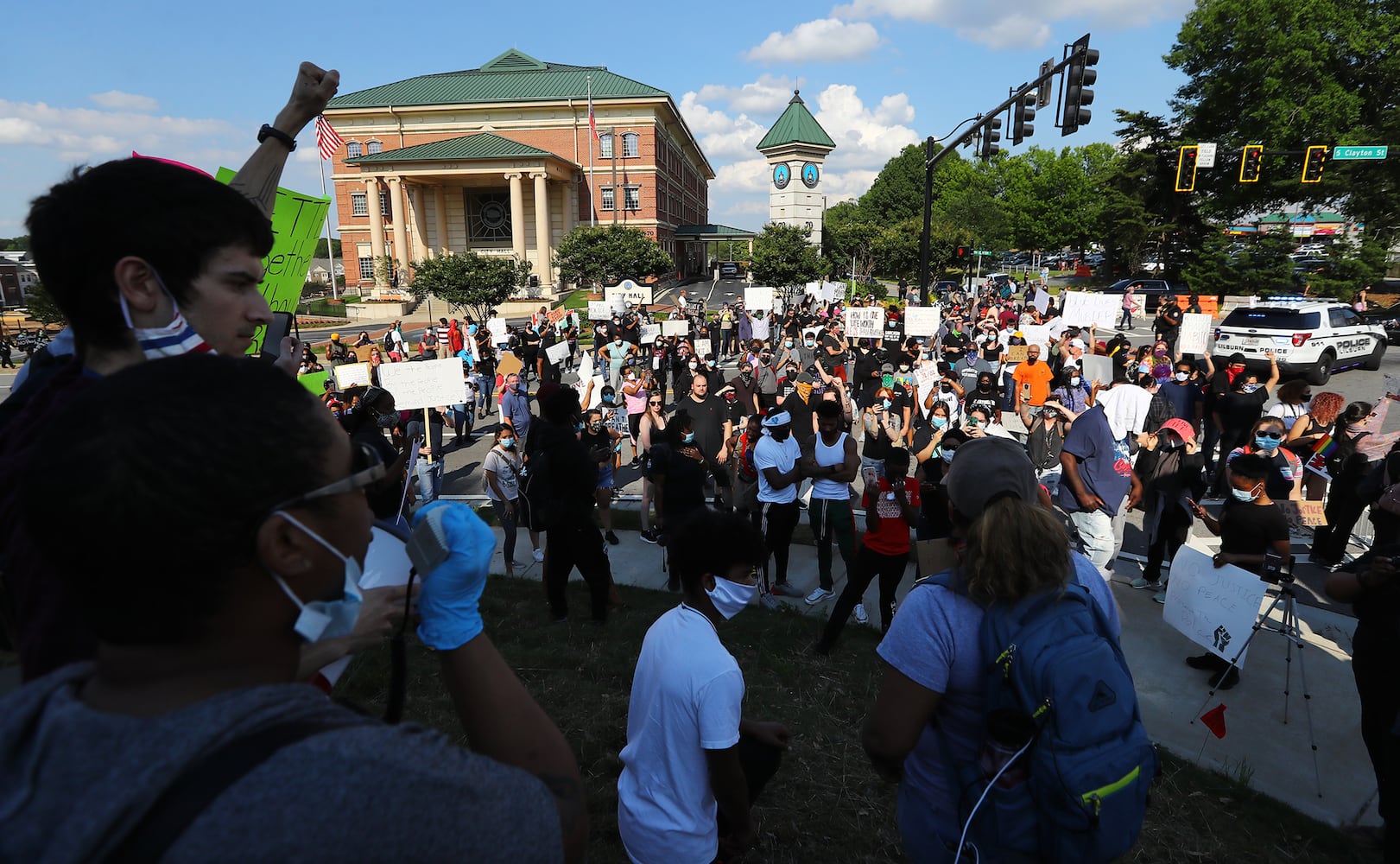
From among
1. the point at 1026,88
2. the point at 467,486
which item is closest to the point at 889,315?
the point at 1026,88

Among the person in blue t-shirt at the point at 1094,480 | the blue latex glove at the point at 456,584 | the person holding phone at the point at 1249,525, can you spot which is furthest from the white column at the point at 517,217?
the blue latex glove at the point at 456,584

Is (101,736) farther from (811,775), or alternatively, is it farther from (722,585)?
(811,775)

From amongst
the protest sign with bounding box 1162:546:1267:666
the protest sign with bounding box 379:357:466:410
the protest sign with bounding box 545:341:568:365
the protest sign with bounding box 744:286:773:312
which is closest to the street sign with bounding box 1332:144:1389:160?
the protest sign with bounding box 744:286:773:312

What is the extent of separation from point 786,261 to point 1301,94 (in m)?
26.6

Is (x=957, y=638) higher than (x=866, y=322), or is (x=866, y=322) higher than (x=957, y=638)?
(x=866, y=322)

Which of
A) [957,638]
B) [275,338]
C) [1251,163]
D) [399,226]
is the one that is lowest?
[957,638]

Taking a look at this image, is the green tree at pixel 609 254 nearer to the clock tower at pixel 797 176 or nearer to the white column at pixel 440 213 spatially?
the clock tower at pixel 797 176

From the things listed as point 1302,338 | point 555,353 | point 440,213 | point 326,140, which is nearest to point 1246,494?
point 555,353

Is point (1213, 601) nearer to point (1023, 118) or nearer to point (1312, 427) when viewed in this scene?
point (1312, 427)

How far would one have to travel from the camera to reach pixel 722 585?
9.36 ft

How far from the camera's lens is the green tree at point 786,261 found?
148 ft

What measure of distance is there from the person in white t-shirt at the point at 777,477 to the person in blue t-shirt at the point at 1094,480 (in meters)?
2.40

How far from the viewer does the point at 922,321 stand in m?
16.7

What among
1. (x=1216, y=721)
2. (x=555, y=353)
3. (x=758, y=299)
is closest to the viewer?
(x=1216, y=721)
